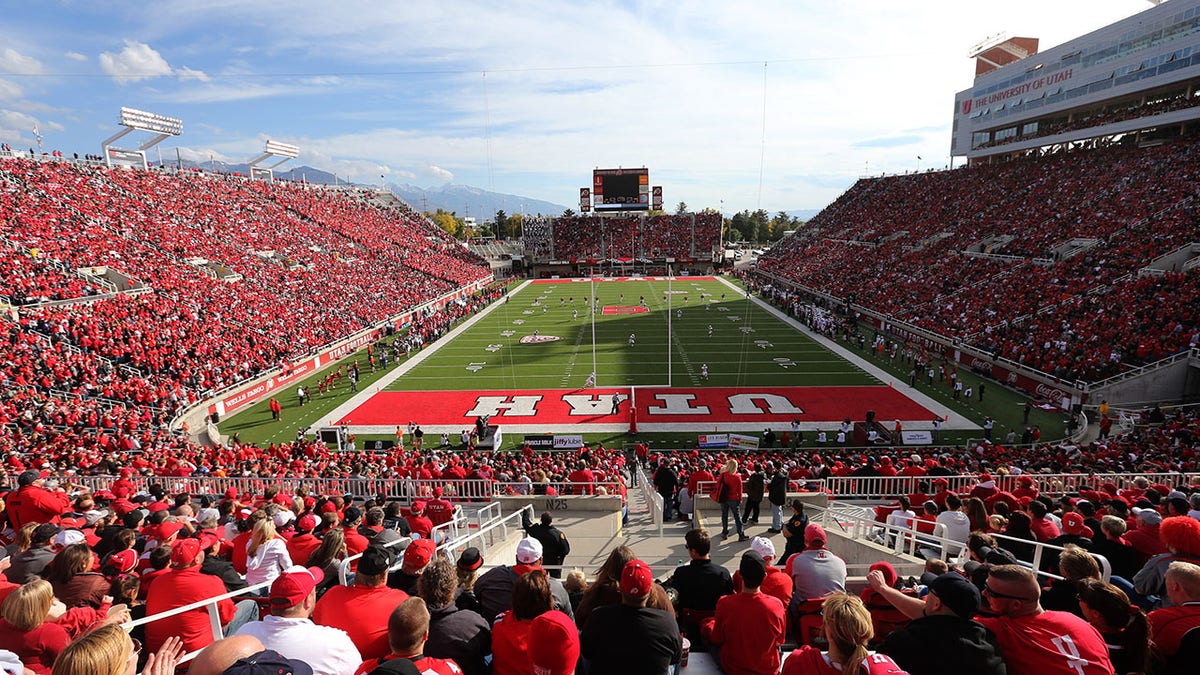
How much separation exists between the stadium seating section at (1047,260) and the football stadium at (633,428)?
0.73ft

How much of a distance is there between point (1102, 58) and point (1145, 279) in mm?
27485

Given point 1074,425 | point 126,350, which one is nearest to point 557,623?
point 1074,425

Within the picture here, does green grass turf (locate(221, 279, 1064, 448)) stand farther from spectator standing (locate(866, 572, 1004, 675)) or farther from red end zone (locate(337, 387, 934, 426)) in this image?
spectator standing (locate(866, 572, 1004, 675))

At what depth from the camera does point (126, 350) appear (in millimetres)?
22078

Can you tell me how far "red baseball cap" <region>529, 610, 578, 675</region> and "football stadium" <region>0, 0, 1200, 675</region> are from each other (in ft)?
0.07

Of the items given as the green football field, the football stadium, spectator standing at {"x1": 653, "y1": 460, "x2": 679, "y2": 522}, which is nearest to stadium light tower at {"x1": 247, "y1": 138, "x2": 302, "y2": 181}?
the football stadium

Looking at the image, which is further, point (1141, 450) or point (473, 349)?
point (473, 349)

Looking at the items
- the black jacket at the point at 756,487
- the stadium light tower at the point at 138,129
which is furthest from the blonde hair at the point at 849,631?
the stadium light tower at the point at 138,129

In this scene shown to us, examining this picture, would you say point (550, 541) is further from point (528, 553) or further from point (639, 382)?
point (639, 382)

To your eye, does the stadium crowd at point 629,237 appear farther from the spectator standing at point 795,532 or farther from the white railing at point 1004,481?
the spectator standing at point 795,532

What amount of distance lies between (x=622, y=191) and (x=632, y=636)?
77.7m

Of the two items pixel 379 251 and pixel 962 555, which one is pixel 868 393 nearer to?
pixel 962 555

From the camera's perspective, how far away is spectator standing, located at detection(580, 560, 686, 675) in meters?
3.35

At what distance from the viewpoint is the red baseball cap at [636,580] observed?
3.39 m
